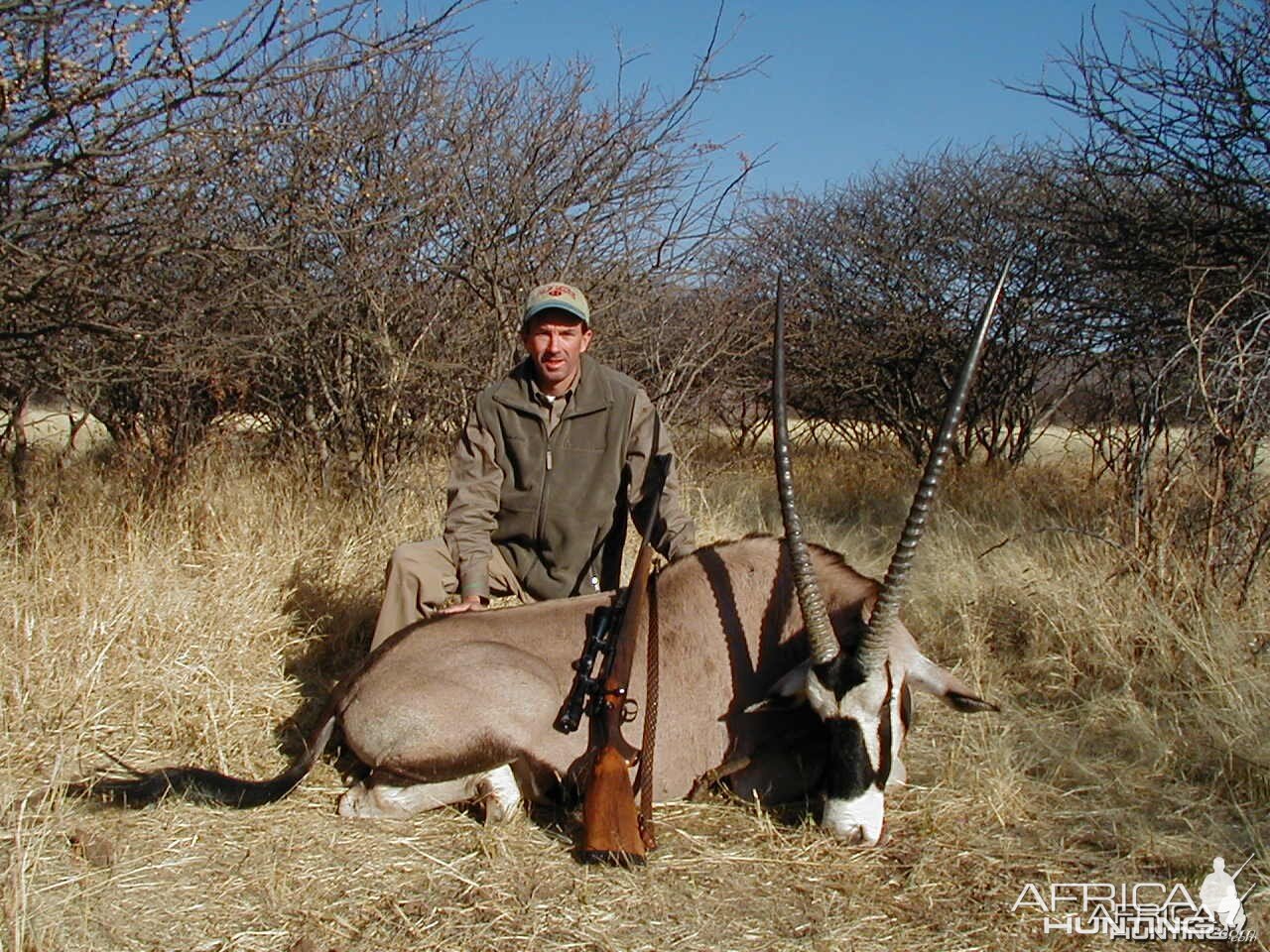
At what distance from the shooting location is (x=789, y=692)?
12.3ft

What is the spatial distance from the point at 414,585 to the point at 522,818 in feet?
3.79

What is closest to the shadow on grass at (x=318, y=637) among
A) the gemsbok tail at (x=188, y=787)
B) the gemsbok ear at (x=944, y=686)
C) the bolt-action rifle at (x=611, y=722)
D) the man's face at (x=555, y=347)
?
the gemsbok tail at (x=188, y=787)

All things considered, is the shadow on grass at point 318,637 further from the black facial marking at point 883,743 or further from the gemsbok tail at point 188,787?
the black facial marking at point 883,743

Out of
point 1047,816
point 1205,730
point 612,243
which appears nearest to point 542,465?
point 1047,816

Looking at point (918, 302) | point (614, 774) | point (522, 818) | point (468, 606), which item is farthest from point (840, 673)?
point (918, 302)

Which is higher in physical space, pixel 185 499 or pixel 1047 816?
pixel 185 499

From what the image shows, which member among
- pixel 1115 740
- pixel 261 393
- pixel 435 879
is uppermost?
pixel 261 393

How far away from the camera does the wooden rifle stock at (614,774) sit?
346 cm

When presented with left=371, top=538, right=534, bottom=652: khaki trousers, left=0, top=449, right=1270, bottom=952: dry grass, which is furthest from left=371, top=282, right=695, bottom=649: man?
left=0, top=449, right=1270, bottom=952: dry grass

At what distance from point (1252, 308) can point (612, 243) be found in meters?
3.91

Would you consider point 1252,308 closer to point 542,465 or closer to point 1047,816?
point 1047,816

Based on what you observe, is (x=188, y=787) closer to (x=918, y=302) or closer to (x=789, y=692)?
(x=789, y=692)

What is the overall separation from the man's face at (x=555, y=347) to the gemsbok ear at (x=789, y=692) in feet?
5.38

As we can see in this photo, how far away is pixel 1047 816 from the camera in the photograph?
382 cm
